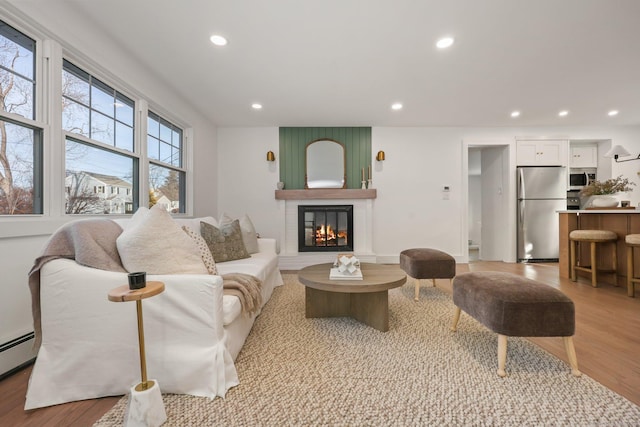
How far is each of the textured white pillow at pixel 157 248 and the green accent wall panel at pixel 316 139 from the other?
3092 mm

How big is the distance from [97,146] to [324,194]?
2.91 metres

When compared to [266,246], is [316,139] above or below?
above

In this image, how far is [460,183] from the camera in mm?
4555

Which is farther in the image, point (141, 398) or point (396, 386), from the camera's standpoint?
point (396, 386)

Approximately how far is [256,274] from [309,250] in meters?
2.30

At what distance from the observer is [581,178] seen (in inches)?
183

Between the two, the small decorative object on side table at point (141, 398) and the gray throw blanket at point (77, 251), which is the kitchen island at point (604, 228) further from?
the gray throw blanket at point (77, 251)

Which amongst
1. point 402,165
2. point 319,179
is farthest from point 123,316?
point 402,165

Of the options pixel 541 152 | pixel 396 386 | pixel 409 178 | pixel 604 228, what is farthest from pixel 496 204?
pixel 396 386

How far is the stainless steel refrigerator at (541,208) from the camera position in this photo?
444 centimetres

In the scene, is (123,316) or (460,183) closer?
(123,316)

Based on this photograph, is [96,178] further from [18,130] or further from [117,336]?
[117,336]

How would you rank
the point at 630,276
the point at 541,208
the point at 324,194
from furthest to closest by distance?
the point at 541,208 < the point at 324,194 < the point at 630,276

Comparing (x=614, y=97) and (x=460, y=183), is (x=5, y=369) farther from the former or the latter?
(x=614, y=97)
